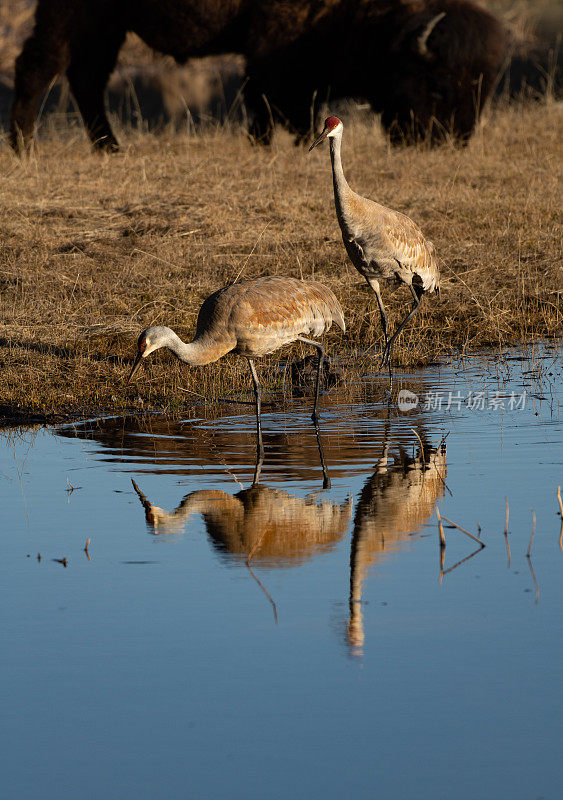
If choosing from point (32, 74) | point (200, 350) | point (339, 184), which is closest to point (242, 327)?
point (200, 350)

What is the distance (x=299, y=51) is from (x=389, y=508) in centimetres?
1036

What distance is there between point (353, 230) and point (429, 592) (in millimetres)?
4570

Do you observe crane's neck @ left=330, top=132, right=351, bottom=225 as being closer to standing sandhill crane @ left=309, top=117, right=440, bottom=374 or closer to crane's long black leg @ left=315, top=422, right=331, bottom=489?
standing sandhill crane @ left=309, top=117, right=440, bottom=374

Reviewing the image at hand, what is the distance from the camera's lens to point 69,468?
6328 millimetres

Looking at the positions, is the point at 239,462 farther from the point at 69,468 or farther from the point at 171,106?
the point at 171,106

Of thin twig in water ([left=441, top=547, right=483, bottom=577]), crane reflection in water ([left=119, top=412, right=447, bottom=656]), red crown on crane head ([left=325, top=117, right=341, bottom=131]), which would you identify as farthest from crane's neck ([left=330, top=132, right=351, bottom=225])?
thin twig in water ([left=441, top=547, right=483, bottom=577])

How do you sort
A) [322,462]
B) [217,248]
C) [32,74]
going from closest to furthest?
1. [322,462]
2. [217,248]
3. [32,74]

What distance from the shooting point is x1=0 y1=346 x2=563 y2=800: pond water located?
11.0ft

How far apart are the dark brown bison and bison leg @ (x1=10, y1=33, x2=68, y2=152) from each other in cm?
1

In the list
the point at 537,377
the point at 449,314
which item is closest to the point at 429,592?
the point at 537,377

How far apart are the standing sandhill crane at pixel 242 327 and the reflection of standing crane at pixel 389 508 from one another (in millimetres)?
1006

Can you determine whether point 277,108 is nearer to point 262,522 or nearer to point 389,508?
point 389,508

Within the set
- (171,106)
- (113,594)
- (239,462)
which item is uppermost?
(171,106)

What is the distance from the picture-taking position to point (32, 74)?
14.5 metres
